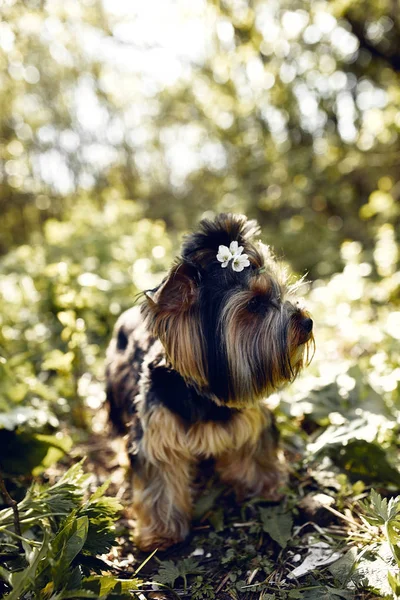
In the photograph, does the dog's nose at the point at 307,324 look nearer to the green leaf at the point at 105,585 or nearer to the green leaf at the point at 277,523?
the green leaf at the point at 277,523

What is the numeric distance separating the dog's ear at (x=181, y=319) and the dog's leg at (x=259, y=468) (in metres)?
0.78

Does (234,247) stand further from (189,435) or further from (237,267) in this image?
(189,435)

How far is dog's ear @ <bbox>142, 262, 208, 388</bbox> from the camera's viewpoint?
2.31m

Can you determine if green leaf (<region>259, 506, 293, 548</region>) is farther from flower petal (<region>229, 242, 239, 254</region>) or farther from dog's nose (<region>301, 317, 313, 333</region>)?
flower petal (<region>229, 242, 239, 254</region>)

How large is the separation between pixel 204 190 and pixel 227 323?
8.41 metres

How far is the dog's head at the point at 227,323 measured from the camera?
2312 millimetres

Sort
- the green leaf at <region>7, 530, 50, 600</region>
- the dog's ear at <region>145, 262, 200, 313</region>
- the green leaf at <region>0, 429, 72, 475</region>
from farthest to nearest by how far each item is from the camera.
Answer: the green leaf at <region>0, 429, 72, 475</region> < the dog's ear at <region>145, 262, 200, 313</region> < the green leaf at <region>7, 530, 50, 600</region>

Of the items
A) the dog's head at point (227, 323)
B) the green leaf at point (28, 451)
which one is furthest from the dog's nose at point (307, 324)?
the green leaf at point (28, 451)

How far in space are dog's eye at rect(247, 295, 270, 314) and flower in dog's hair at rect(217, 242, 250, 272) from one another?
167mm

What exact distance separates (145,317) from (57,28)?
27.1 ft

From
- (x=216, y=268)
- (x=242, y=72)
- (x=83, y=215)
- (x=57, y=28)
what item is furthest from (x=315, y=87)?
(x=216, y=268)

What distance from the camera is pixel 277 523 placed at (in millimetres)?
2586

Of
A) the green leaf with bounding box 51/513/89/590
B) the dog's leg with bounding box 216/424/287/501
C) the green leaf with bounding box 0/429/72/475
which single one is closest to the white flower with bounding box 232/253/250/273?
the dog's leg with bounding box 216/424/287/501

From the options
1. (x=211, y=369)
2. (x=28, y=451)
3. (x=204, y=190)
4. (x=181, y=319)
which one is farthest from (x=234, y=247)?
(x=204, y=190)
